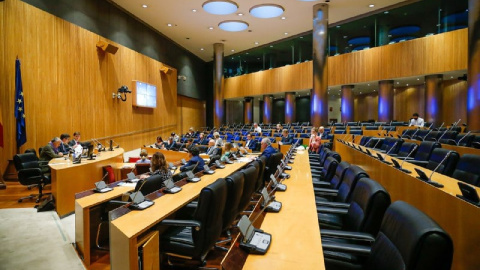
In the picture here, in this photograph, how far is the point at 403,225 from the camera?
48.4 inches

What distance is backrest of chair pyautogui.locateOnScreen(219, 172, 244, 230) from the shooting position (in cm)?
248

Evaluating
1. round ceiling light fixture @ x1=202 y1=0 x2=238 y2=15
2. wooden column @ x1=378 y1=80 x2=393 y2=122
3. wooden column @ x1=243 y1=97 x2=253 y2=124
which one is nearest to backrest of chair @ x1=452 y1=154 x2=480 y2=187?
round ceiling light fixture @ x1=202 y1=0 x2=238 y2=15

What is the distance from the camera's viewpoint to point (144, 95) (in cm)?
1202

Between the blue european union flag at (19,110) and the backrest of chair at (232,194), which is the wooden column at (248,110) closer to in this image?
the blue european union flag at (19,110)

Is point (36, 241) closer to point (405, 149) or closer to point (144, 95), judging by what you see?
point (405, 149)

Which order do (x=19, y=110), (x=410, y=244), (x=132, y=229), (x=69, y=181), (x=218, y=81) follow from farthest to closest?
(x=218, y=81) → (x=19, y=110) → (x=69, y=181) → (x=132, y=229) → (x=410, y=244)

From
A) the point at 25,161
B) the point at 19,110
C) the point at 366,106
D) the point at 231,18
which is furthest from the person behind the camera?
the point at 366,106

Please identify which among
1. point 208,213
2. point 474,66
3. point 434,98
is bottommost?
point 208,213

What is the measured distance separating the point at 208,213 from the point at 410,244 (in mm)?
1415

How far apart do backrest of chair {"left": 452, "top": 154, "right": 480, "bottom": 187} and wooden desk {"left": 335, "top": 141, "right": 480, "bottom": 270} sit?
408 mm

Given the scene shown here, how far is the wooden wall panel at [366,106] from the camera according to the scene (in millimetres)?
16942

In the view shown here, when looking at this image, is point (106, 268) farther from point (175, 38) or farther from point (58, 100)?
point (175, 38)

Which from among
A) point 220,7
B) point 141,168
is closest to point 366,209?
point 141,168

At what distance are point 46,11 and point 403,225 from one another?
9506mm
